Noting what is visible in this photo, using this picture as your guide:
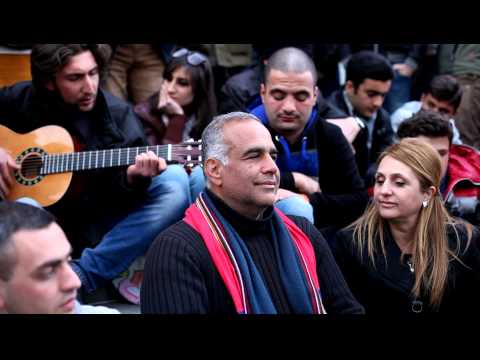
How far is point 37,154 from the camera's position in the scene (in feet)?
11.4

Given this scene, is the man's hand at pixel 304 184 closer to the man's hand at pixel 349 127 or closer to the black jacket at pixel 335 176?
the black jacket at pixel 335 176

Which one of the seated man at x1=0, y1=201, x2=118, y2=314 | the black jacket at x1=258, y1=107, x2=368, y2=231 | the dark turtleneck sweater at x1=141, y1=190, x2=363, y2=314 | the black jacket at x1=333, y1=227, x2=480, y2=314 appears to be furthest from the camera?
the black jacket at x1=258, y1=107, x2=368, y2=231

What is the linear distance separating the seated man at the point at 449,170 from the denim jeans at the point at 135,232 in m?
1.28

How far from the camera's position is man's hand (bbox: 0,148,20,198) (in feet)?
11.1

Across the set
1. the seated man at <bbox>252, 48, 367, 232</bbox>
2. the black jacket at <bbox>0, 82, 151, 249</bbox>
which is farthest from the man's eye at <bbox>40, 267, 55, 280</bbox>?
the seated man at <bbox>252, 48, 367, 232</bbox>

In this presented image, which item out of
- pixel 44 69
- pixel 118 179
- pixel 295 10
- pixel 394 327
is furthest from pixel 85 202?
pixel 394 327

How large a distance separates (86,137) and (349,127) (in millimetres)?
1499

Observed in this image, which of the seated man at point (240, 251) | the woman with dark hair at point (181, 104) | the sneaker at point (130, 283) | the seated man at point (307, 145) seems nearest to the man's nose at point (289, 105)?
the seated man at point (307, 145)

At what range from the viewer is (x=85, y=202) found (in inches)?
137

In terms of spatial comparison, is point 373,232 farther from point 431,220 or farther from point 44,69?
point 44,69

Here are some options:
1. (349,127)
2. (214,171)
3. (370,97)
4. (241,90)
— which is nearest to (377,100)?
(370,97)

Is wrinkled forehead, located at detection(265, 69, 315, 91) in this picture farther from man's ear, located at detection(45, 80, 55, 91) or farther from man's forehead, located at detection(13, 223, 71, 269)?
man's forehead, located at detection(13, 223, 71, 269)

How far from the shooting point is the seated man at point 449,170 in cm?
380

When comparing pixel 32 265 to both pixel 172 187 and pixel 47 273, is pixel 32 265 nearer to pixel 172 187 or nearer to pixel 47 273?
pixel 47 273
